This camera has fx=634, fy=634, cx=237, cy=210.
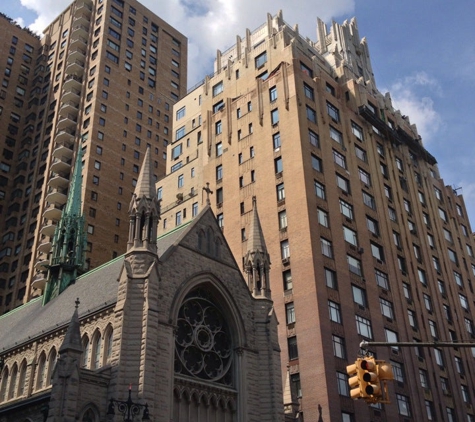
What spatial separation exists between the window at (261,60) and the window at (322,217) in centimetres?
1882

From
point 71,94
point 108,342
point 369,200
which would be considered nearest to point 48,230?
point 71,94

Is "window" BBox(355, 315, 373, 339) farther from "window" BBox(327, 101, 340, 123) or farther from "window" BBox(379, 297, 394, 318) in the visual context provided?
"window" BBox(327, 101, 340, 123)

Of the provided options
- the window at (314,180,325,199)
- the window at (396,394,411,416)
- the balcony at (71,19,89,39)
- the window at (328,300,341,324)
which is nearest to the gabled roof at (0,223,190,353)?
the window at (328,300,341,324)

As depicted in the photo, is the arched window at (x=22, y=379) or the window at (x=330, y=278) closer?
the arched window at (x=22, y=379)

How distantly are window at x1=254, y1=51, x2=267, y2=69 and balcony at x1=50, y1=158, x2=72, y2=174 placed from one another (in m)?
34.6

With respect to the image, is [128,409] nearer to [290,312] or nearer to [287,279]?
[290,312]

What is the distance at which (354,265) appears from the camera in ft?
165

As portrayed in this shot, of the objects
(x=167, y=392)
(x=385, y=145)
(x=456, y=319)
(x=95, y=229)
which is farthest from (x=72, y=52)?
(x=167, y=392)

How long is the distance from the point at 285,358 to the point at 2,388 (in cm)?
1819

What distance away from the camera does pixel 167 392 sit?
29297mm

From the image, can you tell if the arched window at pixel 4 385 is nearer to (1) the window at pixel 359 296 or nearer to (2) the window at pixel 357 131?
(1) the window at pixel 359 296

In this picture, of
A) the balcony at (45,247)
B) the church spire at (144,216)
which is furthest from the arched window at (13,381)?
the balcony at (45,247)

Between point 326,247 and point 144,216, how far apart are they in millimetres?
19057

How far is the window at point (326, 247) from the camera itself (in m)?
47.7
